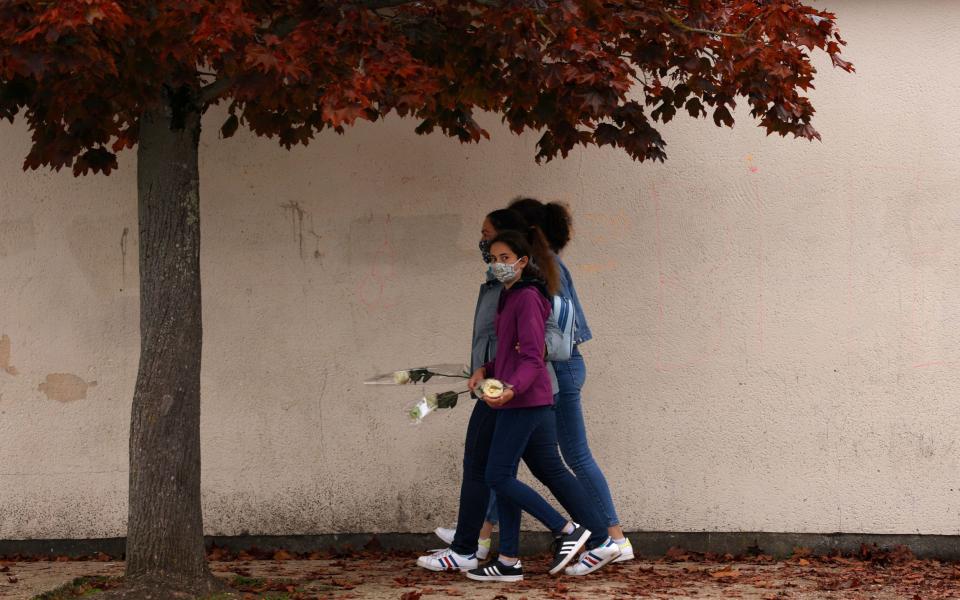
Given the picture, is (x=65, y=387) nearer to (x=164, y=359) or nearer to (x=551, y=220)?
(x=164, y=359)

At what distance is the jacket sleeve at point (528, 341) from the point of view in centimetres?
557

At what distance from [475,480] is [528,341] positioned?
862mm

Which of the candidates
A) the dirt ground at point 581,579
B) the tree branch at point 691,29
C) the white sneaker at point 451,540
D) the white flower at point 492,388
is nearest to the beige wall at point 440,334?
the dirt ground at point 581,579

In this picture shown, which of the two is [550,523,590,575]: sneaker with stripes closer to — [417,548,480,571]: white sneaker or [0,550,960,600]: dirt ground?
[0,550,960,600]: dirt ground

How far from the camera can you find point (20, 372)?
6.89 metres

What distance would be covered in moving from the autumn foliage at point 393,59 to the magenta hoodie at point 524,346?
78 cm

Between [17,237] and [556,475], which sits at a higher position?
[17,237]

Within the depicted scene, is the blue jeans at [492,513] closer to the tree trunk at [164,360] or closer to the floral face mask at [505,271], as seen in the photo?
the floral face mask at [505,271]

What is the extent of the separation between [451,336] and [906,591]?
9.13ft

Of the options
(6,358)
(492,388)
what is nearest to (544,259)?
(492,388)

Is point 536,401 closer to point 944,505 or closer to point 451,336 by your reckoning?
point 451,336

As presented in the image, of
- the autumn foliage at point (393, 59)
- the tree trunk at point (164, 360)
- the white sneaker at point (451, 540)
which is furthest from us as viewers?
the white sneaker at point (451, 540)

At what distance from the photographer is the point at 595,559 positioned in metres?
6.06

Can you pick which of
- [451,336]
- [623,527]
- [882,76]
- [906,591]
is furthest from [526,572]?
[882,76]
